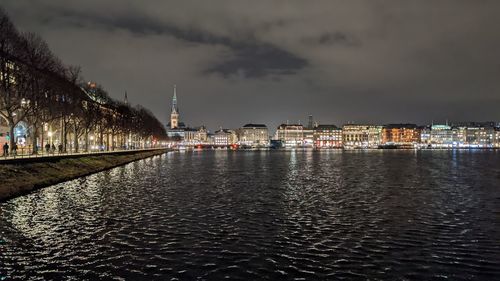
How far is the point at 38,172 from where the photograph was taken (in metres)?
49.0

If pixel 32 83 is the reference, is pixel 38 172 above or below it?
below

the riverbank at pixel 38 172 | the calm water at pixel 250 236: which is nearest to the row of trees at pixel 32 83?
the riverbank at pixel 38 172

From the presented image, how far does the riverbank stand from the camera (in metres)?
38.8

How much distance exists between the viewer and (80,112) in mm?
91688

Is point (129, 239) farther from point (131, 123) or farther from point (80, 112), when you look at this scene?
point (131, 123)

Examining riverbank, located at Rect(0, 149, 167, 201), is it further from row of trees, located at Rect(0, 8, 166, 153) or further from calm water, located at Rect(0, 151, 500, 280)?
row of trees, located at Rect(0, 8, 166, 153)

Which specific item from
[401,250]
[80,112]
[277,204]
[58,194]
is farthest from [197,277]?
[80,112]

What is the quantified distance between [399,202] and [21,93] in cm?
5213

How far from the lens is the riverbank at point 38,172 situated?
3881cm

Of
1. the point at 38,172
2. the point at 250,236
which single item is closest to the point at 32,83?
the point at 38,172

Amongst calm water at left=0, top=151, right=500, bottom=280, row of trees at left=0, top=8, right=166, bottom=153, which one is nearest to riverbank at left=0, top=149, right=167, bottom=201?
calm water at left=0, top=151, right=500, bottom=280

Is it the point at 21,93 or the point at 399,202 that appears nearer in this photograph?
the point at 399,202

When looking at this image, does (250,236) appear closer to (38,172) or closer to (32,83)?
(38,172)

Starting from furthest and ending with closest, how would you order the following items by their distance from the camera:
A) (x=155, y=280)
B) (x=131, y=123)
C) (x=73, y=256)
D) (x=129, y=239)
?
1. (x=131, y=123)
2. (x=129, y=239)
3. (x=73, y=256)
4. (x=155, y=280)
